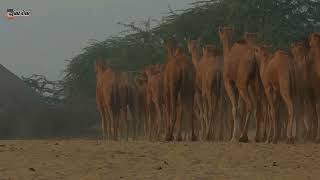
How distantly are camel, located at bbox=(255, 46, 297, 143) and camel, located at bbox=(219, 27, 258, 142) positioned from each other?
11.5 inches

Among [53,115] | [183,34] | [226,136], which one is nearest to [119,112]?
[226,136]

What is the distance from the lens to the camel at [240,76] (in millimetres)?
14422

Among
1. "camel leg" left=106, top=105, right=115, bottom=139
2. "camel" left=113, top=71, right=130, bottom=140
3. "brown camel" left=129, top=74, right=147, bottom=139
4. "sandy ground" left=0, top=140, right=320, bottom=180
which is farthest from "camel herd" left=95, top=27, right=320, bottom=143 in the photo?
"brown camel" left=129, top=74, right=147, bottom=139

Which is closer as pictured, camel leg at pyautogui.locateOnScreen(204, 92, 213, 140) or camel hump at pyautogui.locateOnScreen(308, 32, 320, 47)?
camel hump at pyautogui.locateOnScreen(308, 32, 320, 47)

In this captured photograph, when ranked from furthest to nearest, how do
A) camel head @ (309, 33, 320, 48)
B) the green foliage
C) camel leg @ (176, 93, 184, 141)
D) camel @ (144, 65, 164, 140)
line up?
the green foliage
camel @ (144, 65, 164, 140)
camel leg @ (176, 93, 184, 141)
camel head @ (309, 33, 320, 48)

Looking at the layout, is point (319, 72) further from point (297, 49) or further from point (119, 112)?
point (119, 112)

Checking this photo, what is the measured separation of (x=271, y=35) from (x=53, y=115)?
14731mm

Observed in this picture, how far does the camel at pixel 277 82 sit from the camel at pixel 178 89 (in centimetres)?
226

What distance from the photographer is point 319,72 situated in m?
14.0

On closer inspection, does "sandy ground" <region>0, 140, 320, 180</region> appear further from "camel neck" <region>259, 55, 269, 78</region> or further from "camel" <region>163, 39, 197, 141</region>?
"camel" <region>163, 39, 197, 141</region>

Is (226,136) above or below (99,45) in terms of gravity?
below

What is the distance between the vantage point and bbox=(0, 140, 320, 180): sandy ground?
8648 mm

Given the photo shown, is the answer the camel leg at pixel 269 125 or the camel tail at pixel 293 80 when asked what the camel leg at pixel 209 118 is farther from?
the camel tail at pixel 293 80

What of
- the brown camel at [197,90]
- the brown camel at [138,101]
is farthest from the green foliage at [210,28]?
the brown camel at [197,90]
